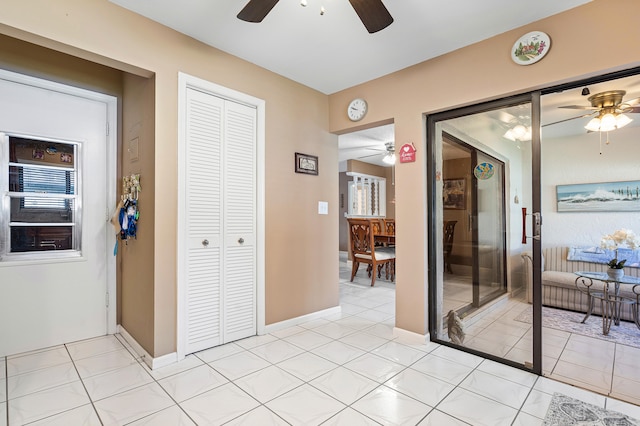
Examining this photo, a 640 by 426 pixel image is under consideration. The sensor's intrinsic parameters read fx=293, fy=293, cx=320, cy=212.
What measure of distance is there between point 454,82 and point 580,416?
236cm

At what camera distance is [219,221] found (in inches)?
98.1

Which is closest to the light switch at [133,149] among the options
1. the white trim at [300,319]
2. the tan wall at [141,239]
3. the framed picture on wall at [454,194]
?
the tan wall at [141,239]

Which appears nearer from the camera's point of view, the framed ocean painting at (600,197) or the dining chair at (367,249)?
the framed ocean painting at (600,197)

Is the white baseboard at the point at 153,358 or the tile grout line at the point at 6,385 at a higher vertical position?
the white baseboard at the point at 153,358

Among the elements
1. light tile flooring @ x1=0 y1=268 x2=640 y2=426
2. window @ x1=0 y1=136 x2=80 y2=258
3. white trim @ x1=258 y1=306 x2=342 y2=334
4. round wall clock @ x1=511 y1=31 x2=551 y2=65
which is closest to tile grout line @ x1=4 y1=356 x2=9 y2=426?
light tile flooring @ x1=0 y1=268 x2=640 y2=426

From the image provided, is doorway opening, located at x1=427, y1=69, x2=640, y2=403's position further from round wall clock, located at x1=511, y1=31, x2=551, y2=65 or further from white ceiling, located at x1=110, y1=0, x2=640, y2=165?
white ceiling, located at x1=110, y1=0, x2=640, y2=165

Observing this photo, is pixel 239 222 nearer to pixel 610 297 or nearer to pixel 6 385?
pixel 6 385

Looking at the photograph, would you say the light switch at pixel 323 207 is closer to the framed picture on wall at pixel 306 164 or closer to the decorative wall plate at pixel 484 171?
the framed picture on wall at pixel 306 164

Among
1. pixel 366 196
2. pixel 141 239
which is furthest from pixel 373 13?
pixel 366 196

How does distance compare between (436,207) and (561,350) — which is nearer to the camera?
(561,350)

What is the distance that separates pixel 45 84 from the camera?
7.78 feet

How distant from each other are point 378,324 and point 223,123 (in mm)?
2490

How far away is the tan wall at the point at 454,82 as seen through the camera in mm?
1800

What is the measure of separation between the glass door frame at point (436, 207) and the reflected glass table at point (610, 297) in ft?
4.76
